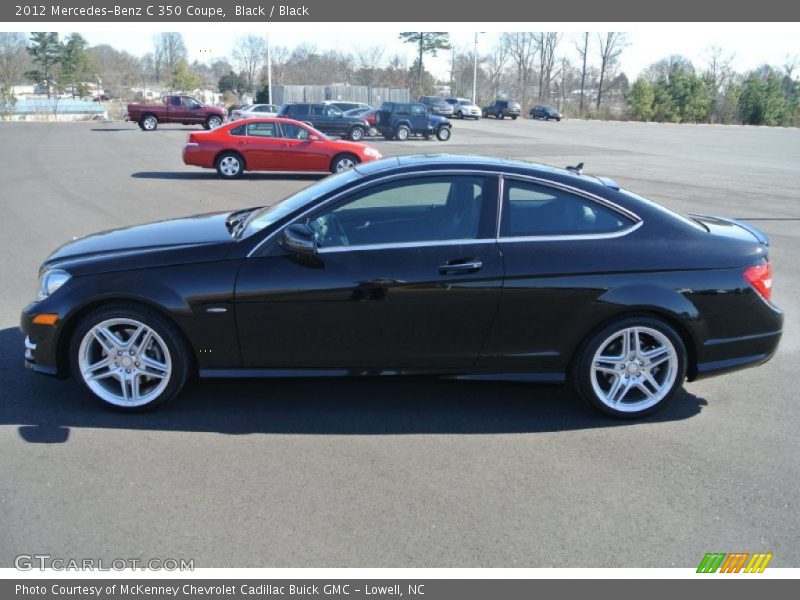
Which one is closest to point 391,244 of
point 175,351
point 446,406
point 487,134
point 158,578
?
point 446,406

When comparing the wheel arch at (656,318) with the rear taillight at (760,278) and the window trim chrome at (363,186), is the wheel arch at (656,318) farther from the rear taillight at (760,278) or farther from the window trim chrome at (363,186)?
the window trim chrome at (363,186)

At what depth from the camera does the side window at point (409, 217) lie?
449 cm

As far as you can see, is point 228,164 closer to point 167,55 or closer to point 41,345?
point 41,345

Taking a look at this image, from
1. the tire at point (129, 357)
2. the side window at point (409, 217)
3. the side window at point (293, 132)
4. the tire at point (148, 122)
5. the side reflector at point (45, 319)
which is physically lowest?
the tire at point (129, 357)

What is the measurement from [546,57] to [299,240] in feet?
327

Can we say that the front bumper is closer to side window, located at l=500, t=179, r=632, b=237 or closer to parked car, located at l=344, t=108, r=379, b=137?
side window, located at l=500, t=179, r=632, b=237

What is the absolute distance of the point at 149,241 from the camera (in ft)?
15.6

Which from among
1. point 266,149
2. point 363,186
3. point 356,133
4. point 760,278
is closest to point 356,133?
point 356,133

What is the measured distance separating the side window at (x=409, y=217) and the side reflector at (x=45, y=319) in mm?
1699

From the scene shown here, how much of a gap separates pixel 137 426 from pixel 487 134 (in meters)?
36.9

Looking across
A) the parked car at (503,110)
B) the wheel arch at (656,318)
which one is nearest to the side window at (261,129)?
the wheel arch at (656,318)

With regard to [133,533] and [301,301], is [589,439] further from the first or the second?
[133,533]

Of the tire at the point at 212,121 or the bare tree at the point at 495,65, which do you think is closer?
the tire at the point at 212,121

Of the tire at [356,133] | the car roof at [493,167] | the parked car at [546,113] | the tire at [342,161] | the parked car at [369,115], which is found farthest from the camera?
the parked car at [546,113]
